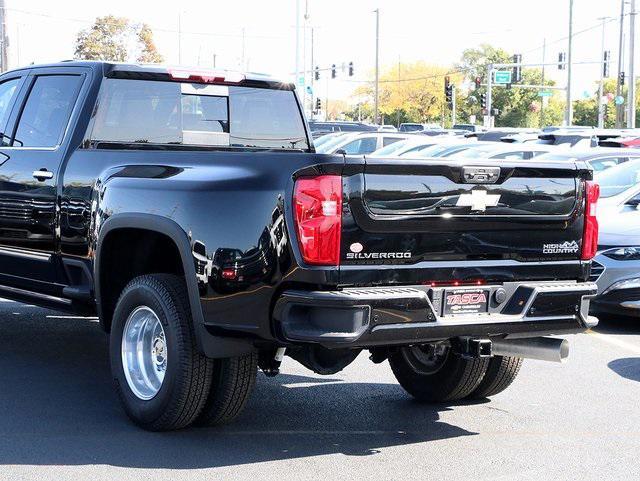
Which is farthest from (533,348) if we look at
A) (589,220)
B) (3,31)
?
(3,31)

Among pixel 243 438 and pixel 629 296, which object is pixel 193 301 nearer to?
pixel 243 438

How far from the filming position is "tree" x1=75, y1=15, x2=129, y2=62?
7975 cm

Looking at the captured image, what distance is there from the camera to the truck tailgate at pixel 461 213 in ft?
16.9

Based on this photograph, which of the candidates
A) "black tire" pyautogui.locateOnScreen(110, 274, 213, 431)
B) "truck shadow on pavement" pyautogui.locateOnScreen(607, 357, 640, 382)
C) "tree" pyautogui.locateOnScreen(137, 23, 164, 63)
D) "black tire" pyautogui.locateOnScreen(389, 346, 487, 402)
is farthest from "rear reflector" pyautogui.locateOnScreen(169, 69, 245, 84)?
"tree" pyautogui.locateOnScreen(137, 23, 164, 63)

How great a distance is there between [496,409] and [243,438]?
67.5 inches

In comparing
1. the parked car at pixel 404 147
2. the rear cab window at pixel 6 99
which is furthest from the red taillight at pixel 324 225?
the parked car at pixel 404 147

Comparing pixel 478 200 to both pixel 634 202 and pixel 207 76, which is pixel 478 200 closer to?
pixel 207 76

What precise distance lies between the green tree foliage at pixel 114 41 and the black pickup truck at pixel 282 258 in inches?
2914

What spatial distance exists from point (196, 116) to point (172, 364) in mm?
2454

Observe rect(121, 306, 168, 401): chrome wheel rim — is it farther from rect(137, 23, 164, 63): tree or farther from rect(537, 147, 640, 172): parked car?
rect(137, 23, 164, 63): tree

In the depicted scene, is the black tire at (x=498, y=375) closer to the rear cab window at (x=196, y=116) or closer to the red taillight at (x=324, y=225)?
the red taillight at (x=324, y=225)

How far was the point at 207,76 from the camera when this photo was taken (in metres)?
7.61

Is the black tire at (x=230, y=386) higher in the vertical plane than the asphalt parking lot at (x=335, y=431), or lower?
higher

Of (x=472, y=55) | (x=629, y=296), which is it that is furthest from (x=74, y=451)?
(x=472, y=55)
